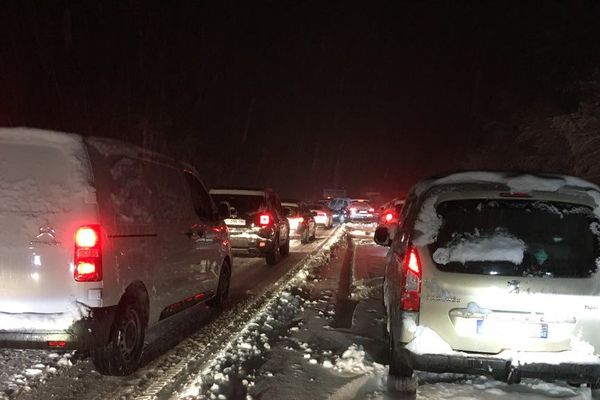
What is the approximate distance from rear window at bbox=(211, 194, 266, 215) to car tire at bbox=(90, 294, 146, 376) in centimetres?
838

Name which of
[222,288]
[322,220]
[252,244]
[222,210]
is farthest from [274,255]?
[322,220]

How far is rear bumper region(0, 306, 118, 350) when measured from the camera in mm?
4914

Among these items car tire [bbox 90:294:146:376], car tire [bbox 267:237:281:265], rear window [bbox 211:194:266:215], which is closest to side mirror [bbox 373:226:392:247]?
car tire [bbox 90:294:146:376]

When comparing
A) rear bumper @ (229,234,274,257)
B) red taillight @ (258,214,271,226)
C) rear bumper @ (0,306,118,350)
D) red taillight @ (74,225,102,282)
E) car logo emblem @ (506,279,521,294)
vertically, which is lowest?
rear bumper @ (0,306,118,350)

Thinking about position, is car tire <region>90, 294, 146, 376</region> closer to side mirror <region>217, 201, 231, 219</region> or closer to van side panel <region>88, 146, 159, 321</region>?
van side panel <region>88, 146, 159, 321</region>

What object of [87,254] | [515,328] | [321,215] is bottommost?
[515,328]

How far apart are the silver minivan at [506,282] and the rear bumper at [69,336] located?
2.53 meters

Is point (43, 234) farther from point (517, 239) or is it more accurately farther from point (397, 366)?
point (517, 239)

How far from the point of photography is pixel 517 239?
502 centimetres

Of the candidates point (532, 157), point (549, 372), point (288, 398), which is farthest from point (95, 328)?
point (532, 157)

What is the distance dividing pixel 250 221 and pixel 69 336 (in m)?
9.30

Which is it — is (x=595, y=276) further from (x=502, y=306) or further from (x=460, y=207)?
(x=460, y=207)

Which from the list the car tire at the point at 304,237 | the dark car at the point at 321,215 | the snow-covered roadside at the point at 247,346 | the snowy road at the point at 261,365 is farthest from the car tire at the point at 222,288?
the dark car at the point at 321,215

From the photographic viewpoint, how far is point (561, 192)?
16.4 ft
